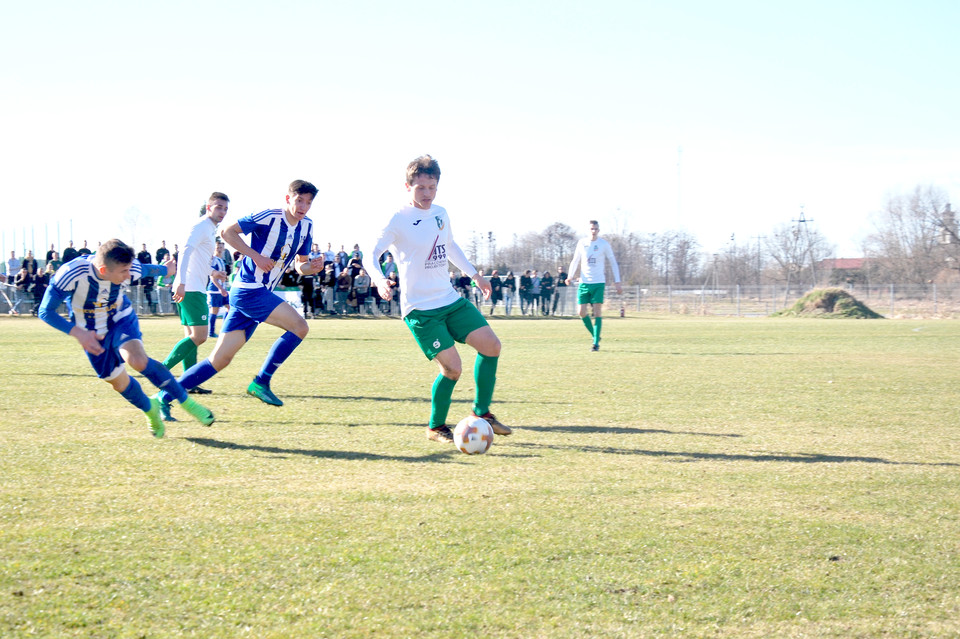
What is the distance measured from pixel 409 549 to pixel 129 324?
12.3ft

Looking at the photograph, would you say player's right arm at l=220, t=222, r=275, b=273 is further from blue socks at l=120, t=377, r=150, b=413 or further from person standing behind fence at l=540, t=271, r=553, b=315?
person standing behind fence at l=540, t=271, r=553, b=315

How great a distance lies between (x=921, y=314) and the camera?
143 ft

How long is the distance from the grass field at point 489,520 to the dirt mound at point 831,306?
31671 mm

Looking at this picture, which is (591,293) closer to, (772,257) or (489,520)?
(489,520)

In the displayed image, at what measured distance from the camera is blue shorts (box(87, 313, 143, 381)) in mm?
6191

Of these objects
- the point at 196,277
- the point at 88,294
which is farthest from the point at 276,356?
the point at 196,277

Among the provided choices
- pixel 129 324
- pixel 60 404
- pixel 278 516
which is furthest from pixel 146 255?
pixel 278 516

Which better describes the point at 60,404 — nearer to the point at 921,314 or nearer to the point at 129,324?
the point at 129,324

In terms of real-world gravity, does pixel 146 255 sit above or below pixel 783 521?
above

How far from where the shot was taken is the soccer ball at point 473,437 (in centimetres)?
563

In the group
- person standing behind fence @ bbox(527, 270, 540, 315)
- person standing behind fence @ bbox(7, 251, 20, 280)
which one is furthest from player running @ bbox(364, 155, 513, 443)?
person standing behind fence @ bbox(527, 270, 540, 315)

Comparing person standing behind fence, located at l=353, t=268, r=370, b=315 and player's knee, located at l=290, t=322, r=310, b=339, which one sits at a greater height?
person standing behind fence, located at l=353, t=268, r=370, b=315

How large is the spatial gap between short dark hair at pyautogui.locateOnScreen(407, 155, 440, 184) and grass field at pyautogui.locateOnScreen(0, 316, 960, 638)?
6.16 feet

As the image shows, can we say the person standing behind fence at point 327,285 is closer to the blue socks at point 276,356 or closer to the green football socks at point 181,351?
the green football socks at point 181,351
